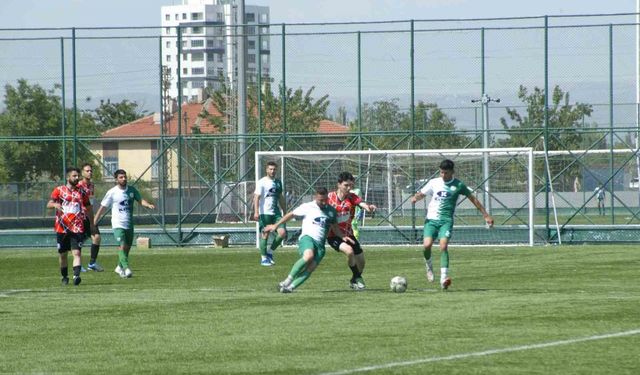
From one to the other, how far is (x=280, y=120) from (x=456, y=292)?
26.1 m

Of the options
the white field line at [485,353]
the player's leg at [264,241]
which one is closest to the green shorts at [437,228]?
the player's leg at [264,241]

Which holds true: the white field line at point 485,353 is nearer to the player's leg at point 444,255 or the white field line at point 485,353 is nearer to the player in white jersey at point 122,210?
the player's leg at point 444,255

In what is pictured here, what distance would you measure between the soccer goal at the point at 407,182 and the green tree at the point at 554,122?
1.26 metres

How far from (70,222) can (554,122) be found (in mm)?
25494

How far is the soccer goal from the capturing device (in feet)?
130

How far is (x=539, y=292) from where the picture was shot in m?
20.0

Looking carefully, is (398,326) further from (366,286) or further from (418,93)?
(418,93)

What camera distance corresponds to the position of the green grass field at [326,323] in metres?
12.4

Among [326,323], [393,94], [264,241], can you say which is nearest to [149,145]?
[393,94]

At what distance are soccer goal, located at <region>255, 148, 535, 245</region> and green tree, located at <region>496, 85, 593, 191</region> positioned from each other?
126 centimetres

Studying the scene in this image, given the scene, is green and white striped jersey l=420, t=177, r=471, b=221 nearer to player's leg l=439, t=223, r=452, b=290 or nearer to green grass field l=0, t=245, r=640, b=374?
player's leg l=439, t=223, r=452, b=290

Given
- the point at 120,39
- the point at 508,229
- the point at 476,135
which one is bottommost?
the point at 508,229

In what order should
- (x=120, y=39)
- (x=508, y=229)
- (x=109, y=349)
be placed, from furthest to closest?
1. (x=120, y=39)
2. (x=508, y=229)
3. (x=109, y=349)

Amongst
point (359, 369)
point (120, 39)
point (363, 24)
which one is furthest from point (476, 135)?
point (359, 369)
